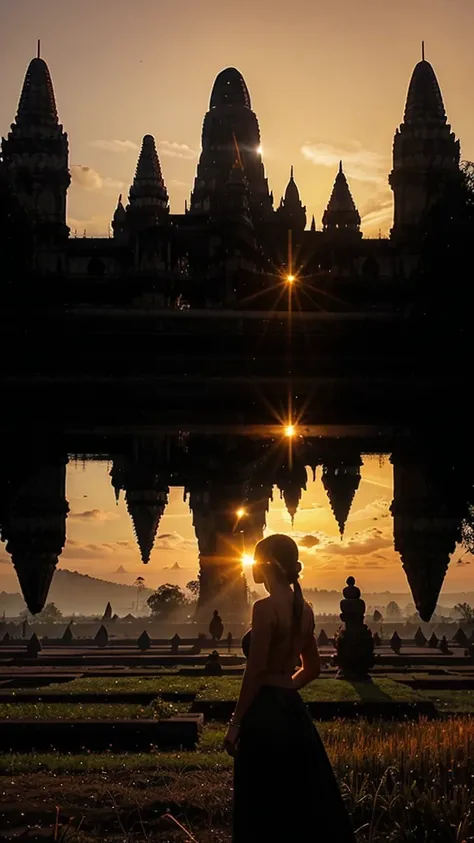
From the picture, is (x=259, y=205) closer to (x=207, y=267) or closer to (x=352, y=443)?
(x=207, y=267)

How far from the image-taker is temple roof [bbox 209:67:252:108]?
241 feet

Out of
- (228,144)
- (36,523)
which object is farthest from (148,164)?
(36,523)

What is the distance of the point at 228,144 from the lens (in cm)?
7219

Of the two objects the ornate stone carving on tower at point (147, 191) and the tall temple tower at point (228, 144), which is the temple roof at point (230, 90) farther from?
the ornate stone carving on tower at point (147, 191)

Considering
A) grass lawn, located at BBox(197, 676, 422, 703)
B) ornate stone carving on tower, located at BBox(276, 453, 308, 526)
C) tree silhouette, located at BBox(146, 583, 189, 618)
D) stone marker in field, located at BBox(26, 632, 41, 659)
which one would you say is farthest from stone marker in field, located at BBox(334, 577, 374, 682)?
tree silhouette, located at BBox(146, 583, 189, 618)

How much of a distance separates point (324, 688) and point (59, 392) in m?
19.8

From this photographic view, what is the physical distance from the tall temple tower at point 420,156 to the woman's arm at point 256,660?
57863 millimetres

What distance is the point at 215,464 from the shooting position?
23594mm

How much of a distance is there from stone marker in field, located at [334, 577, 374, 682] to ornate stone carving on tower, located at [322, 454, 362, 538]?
268cm

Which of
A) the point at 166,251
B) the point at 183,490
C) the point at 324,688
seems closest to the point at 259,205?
the point at 166,251

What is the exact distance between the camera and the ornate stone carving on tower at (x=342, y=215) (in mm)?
66188

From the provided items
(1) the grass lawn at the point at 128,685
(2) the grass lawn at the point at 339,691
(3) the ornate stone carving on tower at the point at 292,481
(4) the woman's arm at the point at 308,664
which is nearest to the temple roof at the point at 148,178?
(3) the ornate stone carving on tower at the point at 292,481

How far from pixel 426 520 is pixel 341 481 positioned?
Answer: 3.46 m

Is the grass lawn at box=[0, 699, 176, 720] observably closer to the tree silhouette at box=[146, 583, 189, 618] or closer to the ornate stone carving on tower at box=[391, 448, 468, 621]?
the ornate stone carving on tower at box=[391, 448, 468, 621]
